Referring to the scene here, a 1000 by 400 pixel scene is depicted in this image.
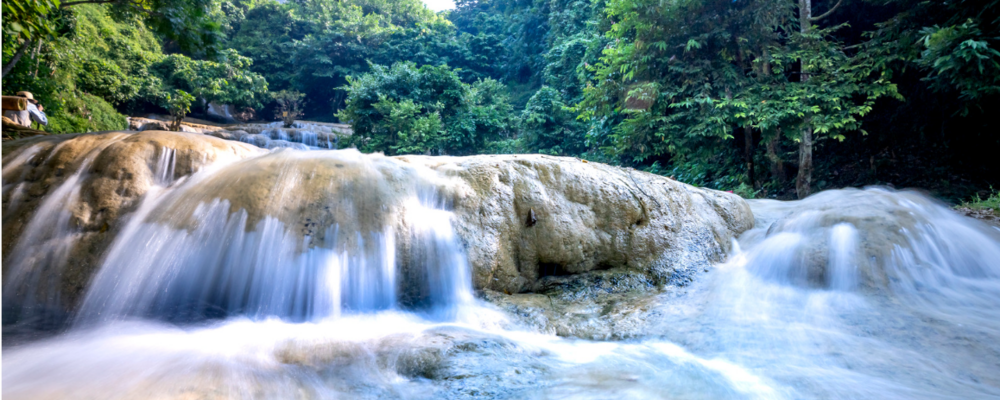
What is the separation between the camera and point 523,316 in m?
4.11

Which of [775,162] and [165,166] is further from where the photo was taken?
[775,162]

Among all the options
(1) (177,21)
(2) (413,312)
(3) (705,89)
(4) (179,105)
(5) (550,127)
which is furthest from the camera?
(5) (550,127)

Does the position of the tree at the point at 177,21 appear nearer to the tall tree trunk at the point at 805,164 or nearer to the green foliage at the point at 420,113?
the green foliage at the point at 420,113

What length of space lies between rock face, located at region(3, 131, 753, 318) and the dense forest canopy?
4.54ft

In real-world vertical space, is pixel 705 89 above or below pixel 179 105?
below

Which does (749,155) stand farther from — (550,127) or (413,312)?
(413,312)

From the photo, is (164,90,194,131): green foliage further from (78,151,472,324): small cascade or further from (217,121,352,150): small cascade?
(78,151,472,324): small cascade

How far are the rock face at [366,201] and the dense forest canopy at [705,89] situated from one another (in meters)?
1.38

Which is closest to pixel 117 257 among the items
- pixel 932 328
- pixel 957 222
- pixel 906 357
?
pixel 906 357

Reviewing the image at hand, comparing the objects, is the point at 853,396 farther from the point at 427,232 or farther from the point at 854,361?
the point at 427,232

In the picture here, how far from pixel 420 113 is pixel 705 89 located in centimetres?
1071

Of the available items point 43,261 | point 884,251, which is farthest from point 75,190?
point 884,251

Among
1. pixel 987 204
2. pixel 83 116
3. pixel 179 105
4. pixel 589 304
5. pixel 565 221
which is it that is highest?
pixel 179 105

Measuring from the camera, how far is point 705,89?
29.9 ft
